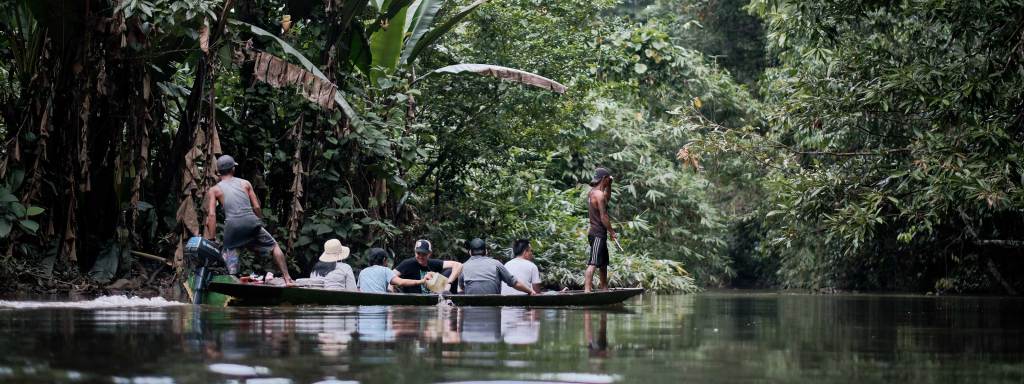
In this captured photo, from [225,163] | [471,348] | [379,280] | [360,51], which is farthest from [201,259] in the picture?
[471,348]

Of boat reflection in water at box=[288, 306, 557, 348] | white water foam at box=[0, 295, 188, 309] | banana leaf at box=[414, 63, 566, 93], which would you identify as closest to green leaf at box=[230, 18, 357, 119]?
banana leaf at box=[414, 63, 566, 93]

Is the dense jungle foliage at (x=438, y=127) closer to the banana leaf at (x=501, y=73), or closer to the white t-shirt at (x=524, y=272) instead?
the banana leaf at (x=501, y=73)

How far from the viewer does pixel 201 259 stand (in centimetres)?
1245

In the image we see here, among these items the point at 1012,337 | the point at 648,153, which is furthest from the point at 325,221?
the point at 648,153

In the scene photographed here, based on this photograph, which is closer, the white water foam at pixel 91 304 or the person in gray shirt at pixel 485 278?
the white water foam at pixel 91 304

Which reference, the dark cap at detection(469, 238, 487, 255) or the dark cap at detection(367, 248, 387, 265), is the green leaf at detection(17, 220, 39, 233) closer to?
the dark cap at detection(367, 248, 387, 265)

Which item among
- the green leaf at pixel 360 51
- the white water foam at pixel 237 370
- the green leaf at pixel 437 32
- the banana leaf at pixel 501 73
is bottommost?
the white water foam at pixel 237 370

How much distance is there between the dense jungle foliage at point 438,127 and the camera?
14.3m

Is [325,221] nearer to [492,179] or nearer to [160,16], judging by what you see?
[160,16]

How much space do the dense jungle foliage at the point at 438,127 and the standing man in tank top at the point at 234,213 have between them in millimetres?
809

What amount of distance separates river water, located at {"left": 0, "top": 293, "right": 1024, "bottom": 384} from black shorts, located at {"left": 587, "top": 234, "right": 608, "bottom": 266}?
15.2 ft

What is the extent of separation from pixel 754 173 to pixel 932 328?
20.8 m

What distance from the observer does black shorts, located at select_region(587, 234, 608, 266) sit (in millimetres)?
15516

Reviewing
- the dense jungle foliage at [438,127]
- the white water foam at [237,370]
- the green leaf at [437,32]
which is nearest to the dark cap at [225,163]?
the dense jungle foliage at [438,127]
